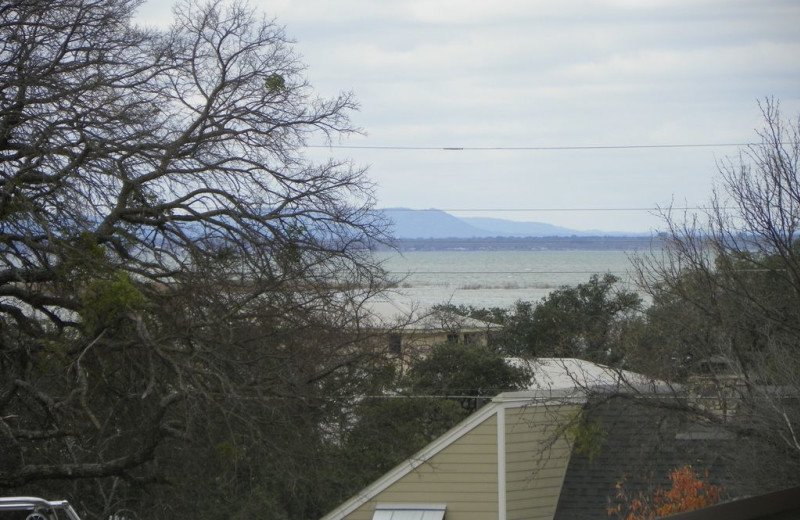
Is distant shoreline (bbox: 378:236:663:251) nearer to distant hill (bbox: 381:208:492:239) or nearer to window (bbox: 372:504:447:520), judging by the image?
distant hill (bbox: 381:208:492:239)

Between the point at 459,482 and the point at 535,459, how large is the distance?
4.04 feet

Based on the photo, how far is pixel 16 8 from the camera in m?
11.1

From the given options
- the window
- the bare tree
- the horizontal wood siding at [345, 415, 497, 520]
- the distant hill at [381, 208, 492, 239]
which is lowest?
the window

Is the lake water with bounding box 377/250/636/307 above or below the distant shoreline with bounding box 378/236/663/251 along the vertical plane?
below

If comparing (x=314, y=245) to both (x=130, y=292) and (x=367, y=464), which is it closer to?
(x=130, y=292)

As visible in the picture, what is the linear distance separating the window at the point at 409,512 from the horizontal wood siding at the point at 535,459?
108 centimetres

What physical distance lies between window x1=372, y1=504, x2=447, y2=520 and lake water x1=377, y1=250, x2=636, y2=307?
2138cm

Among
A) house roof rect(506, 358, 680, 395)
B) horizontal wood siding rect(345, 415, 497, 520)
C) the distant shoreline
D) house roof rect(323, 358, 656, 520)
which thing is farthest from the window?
the distant shoreline

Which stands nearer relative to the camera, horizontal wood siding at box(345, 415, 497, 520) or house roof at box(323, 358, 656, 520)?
house roof at box(323, 358, 656, 520)

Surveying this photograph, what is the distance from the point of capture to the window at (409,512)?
14656mm

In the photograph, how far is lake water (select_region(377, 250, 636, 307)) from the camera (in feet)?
234

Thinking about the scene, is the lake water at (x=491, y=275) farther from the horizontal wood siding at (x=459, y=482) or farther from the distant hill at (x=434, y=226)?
the horizontal wood siding at (x=459, y=482)

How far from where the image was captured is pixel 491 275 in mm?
116250

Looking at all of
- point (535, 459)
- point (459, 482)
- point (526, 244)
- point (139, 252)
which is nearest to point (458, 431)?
point (459, 482)
